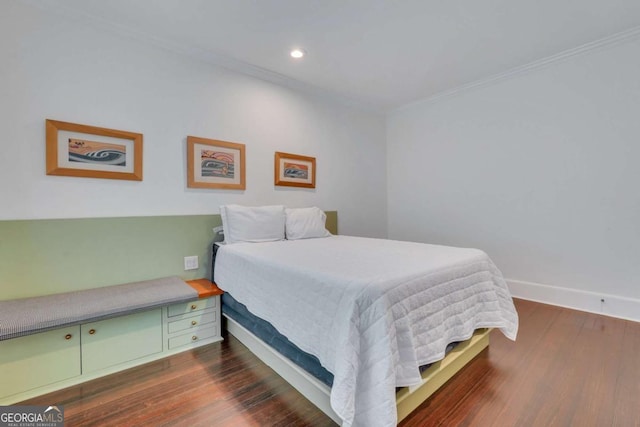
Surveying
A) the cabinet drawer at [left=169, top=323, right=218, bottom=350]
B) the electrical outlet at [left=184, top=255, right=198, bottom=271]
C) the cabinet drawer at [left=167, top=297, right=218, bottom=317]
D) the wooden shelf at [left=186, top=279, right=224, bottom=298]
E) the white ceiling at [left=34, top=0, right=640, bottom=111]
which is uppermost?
the white ceiling at [left=34, top=0, right=640, bottom=111]

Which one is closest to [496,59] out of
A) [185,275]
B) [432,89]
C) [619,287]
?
[432,89]

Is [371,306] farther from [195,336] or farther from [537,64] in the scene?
[537,64]

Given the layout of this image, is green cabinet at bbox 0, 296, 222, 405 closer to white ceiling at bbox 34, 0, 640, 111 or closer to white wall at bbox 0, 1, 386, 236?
white wall at bbox 0, 1, 386, 236

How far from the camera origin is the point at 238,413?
1.53m

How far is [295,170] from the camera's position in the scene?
11.2 ft

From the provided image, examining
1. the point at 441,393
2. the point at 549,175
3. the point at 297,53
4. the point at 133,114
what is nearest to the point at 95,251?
the point at 133,114

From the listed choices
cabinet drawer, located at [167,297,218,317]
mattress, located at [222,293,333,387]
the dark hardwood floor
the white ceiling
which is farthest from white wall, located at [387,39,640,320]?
cabinet drawer, located at [167,297,218,317]

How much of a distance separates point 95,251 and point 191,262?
2.32 feet

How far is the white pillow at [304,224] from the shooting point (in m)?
2.99

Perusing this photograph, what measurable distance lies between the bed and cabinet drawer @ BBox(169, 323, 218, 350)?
15 cm

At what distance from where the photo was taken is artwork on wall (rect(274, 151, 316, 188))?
10.7 feet

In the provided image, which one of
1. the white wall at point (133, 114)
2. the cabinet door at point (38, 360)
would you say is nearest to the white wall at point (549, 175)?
the white wall at point (133, 114)

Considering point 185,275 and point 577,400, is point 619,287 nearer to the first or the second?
point 577,400
